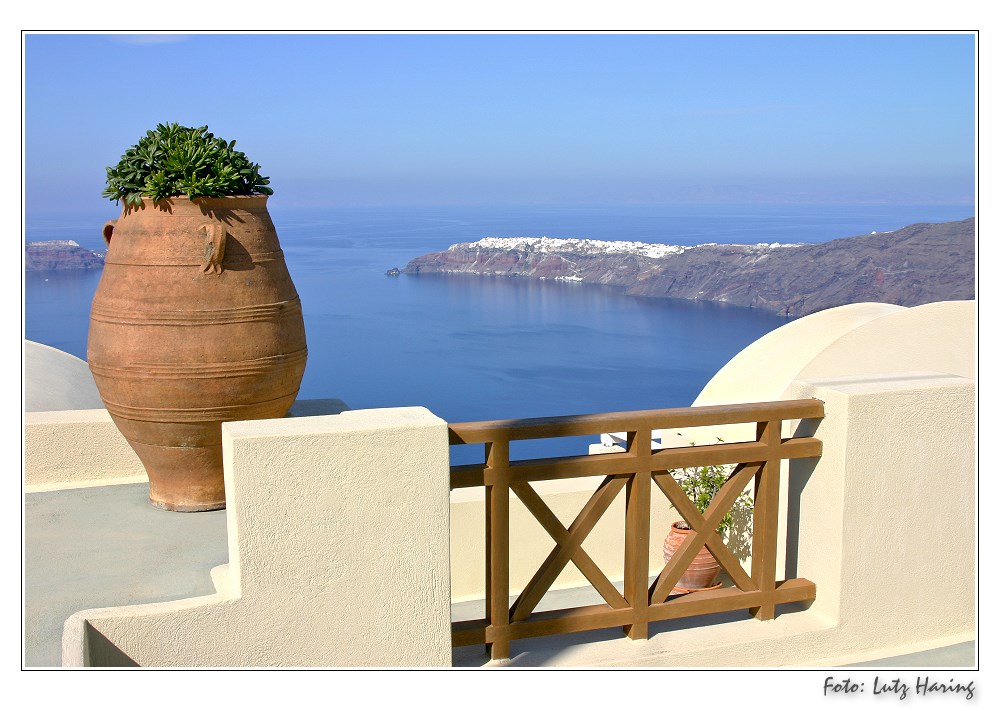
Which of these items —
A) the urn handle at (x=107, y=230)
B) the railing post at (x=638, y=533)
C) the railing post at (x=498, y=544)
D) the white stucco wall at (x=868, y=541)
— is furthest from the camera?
the urn handle at (x=107, y=230)

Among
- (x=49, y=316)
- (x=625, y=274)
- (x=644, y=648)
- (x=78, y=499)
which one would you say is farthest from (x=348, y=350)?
(x=644, y=648)

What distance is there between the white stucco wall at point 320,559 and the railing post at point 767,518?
1.23 meters

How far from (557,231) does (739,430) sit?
2174 centimetres

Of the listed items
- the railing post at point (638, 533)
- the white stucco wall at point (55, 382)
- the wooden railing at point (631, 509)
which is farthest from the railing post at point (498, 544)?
the white stucco wall at point (55, 382)

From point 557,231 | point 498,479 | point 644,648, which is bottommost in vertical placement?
point 644,648

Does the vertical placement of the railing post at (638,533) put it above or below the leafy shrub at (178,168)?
below

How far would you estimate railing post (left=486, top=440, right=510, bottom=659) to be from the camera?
10.1 ft

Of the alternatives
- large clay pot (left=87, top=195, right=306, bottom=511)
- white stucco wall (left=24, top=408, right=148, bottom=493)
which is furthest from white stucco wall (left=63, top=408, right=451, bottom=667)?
white stucco wall (left=24, top=408, right=148, bottom=493)

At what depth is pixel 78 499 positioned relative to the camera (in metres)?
4.84

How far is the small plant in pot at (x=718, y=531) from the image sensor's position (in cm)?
609

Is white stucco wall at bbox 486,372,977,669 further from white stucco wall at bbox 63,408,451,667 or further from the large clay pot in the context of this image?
the large clay pot

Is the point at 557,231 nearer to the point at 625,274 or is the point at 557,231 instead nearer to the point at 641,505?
the point at 625,274

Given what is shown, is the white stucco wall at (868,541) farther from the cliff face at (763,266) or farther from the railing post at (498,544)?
the cliff face at (763,266)
